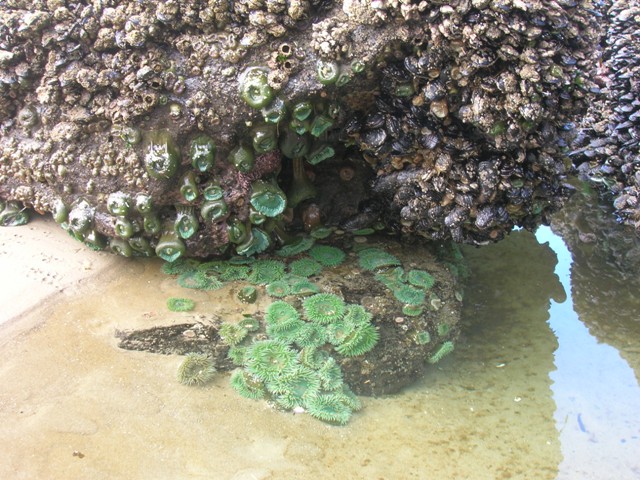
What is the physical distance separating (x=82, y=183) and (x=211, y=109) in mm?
1288

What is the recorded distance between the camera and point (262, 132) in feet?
14.8

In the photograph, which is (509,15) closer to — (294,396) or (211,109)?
(211,109)

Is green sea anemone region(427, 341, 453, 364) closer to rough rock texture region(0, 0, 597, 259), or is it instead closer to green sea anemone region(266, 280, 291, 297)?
rough rock texture region(0, 0, 597, 259)

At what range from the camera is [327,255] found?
5.28 metres

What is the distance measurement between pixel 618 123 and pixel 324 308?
13.7 ft

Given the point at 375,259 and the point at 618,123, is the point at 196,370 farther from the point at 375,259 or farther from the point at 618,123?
the point at 618,123

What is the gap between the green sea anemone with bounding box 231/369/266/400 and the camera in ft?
13.6

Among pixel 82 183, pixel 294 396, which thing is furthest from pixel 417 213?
pixel 82 183

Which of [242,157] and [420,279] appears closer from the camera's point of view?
[242,157]

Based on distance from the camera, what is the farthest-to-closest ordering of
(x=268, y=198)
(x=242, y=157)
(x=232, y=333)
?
1. (x=268, y=198)
2. (x=242, y=157)
3. (x=232, y=333)

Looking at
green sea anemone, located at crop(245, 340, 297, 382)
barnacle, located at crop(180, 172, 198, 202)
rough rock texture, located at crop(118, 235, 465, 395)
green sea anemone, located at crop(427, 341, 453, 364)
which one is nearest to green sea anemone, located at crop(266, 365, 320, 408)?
green sea anemone, located at crop(245, 340, 297, 382)

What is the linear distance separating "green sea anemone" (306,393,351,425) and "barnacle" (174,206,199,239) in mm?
1634

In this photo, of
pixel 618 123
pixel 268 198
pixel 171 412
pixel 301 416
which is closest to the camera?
pixel 171 412

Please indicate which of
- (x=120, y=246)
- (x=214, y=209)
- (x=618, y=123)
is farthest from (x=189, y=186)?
(x=618, y=123)
